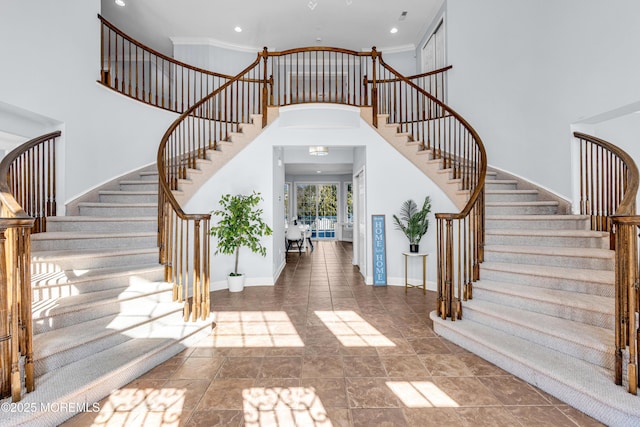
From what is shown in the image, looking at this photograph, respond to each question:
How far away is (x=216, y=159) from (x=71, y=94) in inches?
76.0

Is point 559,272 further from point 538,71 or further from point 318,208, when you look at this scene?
point 318,208

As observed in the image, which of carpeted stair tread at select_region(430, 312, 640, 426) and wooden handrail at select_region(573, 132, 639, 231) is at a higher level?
wooden handrail at select_region(573, 132, 639, 231)

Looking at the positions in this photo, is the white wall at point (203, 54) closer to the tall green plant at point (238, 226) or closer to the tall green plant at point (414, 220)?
the tall green plant at point (238, 226)

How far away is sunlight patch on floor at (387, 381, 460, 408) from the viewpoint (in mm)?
2021

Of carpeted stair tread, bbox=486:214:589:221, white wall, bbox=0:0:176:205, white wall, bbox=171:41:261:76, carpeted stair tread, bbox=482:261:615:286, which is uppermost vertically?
white wall, bbox=171:41:261:76

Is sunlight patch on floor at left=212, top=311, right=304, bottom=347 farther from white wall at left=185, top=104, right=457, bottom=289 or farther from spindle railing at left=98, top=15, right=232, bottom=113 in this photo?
spindle railing at left=98, top=15, right=232, bottom=113

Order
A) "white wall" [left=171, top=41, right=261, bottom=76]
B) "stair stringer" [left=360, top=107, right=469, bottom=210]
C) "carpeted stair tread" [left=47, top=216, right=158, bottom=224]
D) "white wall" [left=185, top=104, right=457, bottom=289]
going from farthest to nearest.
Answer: "white wall" [left=171, top=41, right=261, bottom=76] < "white wall" [left=185, top=104, right=457, bottom=289] < "stair stringer" [left=360, top=107, right=469, bottom=210] < "carpeted stair tread" [left=47, top=216, right=158, bottom=224]

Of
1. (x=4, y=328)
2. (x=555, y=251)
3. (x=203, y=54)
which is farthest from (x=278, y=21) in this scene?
(x=4, y=328)

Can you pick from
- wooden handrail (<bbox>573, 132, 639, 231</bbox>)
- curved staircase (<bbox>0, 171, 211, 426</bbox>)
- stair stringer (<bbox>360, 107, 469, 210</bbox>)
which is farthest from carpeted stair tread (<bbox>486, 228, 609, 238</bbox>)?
curved staircase (<bbox>0, 171, 211, 426</bbox>)

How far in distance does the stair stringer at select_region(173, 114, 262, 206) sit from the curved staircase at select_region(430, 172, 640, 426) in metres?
3.70

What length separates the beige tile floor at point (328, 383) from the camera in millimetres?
1893

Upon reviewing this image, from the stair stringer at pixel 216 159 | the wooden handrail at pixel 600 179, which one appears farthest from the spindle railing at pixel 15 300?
the wooden handrail at pixel 600 179

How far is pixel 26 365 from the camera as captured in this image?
185cm

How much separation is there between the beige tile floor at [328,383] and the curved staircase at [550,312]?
127mm
